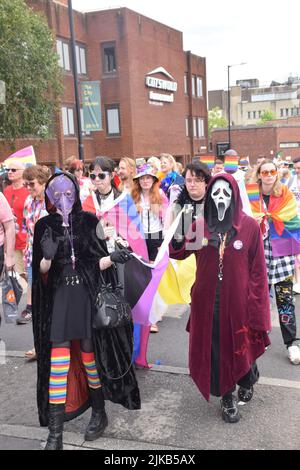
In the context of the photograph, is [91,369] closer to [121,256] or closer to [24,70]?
[121,256]

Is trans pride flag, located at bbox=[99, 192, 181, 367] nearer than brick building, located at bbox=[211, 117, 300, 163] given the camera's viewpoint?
Yes

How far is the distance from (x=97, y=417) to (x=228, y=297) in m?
1.25

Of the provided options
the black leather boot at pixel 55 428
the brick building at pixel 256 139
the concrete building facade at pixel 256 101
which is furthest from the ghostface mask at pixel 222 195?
the concrete building facade at pixel 256 101

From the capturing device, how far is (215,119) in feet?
281

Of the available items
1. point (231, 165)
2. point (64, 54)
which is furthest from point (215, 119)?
point (231, 165)

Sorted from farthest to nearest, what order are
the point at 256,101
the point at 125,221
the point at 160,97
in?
the point at 256,101, the point at 160,97, the point at 125,221

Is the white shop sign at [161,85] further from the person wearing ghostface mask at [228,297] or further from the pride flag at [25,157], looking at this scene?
the person wearing ghostface mask at [228,297]

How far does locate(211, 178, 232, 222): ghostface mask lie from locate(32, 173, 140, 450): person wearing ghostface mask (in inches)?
29.8

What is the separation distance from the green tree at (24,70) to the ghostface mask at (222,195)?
15.2m

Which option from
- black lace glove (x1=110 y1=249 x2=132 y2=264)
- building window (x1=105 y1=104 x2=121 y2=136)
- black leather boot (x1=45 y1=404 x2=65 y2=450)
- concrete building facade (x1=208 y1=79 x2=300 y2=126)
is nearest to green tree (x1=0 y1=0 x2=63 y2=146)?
building window (x1=105 y1=104 x2=121 y2=136)

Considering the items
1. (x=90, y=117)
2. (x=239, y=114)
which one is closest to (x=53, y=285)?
(x=90, y=117)

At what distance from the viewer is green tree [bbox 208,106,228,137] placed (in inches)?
3322

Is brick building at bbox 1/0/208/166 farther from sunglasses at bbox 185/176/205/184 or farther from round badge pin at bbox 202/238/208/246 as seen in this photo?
round badge pin at bbox 202/238/208/246

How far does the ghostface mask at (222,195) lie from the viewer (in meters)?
3.49
